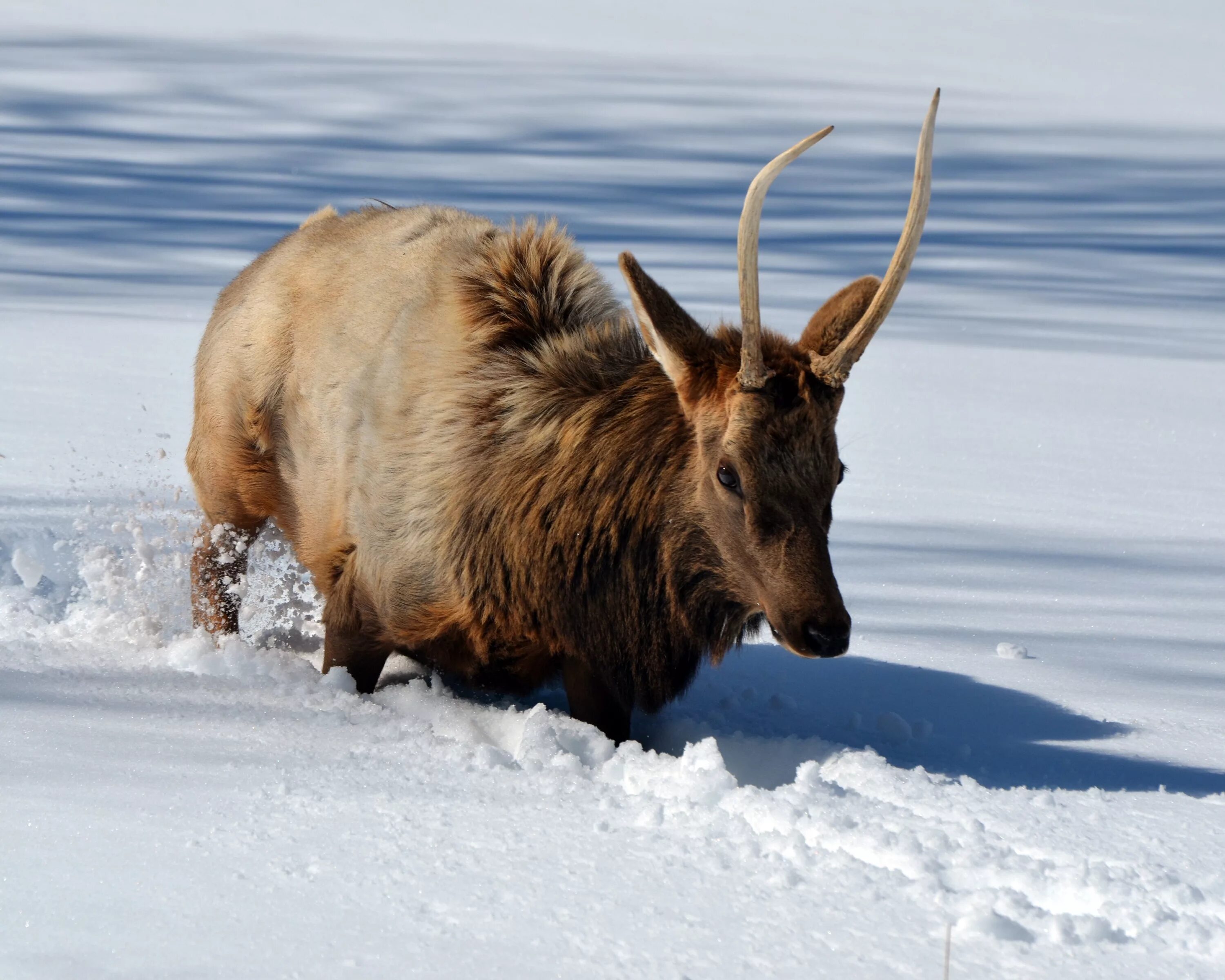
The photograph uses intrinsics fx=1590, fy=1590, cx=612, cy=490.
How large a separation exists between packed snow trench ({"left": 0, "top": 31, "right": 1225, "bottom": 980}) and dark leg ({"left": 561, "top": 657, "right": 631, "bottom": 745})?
0.29ft

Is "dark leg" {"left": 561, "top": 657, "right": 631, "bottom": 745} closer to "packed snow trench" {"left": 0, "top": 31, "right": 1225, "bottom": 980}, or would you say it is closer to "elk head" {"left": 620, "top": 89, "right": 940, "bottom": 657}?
"packed snow trench" {"left": 0, "top": 31, "right": 1225, "bottom": 980}

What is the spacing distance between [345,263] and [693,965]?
9.05 ft

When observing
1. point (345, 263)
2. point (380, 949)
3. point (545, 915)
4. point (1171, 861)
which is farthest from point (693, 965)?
point (345, 263)

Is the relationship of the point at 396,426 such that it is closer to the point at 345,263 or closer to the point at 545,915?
the point at 345,263

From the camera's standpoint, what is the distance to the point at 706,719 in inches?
156

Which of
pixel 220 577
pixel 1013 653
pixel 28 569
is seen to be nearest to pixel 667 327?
pixel 1013 653

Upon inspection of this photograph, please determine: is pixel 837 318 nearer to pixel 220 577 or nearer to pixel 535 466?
pixel 535 466

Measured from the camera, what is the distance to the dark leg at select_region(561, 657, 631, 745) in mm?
3795

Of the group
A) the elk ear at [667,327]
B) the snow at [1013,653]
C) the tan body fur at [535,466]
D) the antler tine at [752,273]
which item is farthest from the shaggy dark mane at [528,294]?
the snow at [1013,653]

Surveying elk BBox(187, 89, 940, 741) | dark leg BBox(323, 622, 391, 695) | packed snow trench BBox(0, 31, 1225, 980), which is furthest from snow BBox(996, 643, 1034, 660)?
dark leg BBox(323, 622, 391, 695)

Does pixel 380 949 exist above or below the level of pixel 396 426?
below

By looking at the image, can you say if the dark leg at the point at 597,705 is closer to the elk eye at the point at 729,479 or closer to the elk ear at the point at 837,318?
the elk eye at the point at 729,479

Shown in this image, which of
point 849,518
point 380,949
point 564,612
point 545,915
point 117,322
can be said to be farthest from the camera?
point 117,322

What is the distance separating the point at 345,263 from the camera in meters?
4.49
